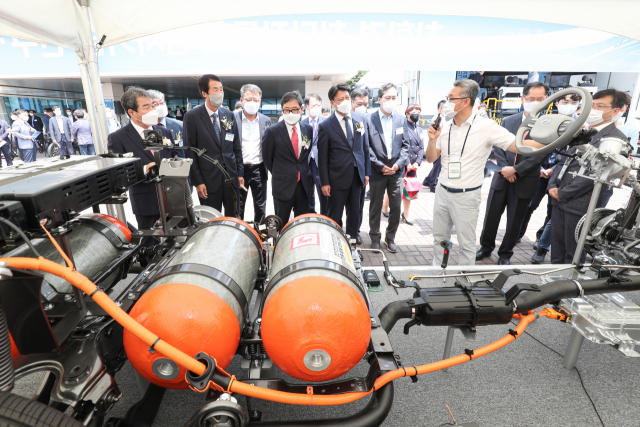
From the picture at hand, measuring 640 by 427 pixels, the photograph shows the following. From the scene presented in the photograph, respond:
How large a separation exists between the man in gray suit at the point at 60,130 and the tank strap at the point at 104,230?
Answer: 42.0ft

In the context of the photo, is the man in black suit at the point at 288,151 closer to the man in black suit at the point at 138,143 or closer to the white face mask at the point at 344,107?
the white face mask at the point at 344,107

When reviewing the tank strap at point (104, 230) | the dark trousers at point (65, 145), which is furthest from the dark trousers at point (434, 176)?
the dark trousers at point (65, 145)

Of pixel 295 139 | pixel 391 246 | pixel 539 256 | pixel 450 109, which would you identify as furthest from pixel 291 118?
pixel 539 256

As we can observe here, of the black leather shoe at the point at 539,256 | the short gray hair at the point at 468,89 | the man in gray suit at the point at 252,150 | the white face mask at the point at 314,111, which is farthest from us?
the white face mask at the point at 314,111

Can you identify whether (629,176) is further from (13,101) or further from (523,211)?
(13,101)

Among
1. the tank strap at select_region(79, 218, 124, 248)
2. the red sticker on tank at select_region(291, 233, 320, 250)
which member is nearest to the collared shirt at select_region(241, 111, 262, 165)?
the tank strap at select_region(79, 218, 124, 248)

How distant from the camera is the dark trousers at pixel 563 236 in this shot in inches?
144

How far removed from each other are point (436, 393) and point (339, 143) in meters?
2.99

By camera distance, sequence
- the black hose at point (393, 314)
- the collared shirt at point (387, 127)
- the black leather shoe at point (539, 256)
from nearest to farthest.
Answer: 1. the black hose at point (393, 314)
2. the black leather shoe at point (539, 256)
3. the collared shirt at point (387, 127)

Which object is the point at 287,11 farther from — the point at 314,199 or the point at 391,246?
the point at 391,246

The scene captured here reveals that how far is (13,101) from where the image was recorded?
15.2 metres

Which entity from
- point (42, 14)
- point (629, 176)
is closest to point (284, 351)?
point (629, 176)

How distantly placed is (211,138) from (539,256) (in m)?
4.65

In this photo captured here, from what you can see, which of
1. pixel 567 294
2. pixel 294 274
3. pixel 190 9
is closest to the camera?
pixel 294 274
